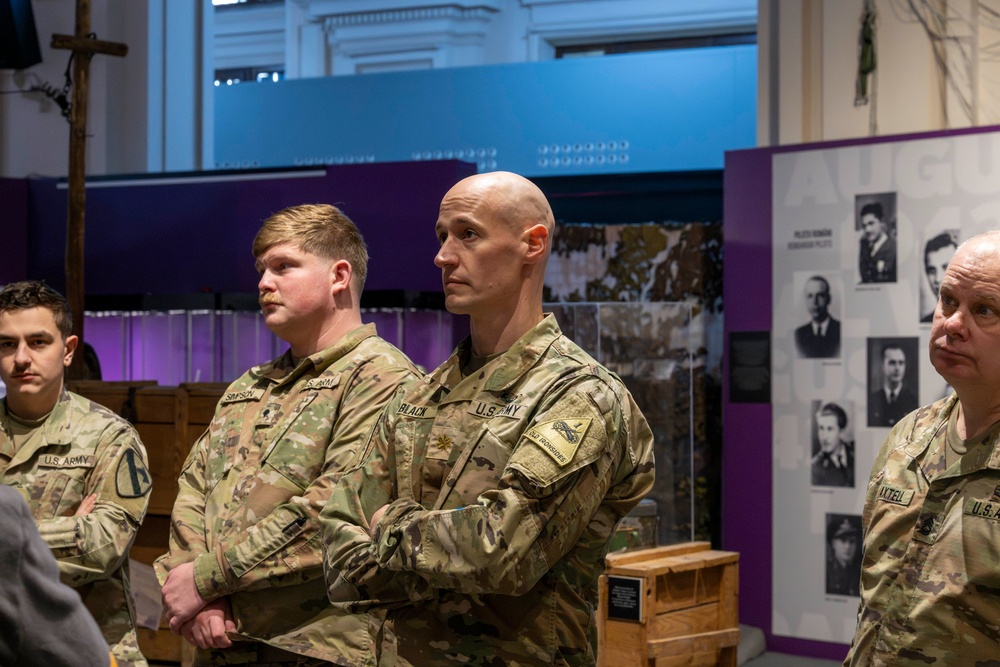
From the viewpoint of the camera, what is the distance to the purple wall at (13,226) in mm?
7242

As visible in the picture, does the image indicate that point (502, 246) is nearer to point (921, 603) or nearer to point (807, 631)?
point (921, 603)

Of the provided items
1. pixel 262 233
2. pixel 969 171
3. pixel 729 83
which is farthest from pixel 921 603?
pixel 729 83

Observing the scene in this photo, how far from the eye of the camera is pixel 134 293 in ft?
22.8

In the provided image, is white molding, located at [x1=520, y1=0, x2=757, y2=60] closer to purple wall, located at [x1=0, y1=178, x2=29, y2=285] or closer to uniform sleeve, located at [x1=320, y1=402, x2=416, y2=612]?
purple wall, located at [x1=0, y1=178, x2=29, y2=285]

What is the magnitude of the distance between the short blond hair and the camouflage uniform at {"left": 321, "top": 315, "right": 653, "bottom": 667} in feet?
2.42

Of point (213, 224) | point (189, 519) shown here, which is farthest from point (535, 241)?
point (213, 224)

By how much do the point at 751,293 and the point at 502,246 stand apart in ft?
13.3

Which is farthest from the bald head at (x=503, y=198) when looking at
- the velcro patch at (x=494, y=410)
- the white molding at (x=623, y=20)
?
the white molding at (x=623, y=20)

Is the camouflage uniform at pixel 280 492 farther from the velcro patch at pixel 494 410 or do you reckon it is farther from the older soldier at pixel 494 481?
the velcro patch at pixel 494 410

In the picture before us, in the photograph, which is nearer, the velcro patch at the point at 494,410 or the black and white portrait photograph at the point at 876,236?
the velcro patch at the point at 494,410

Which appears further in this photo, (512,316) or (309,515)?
(309,515)

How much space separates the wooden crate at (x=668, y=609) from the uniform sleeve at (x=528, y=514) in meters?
2.06

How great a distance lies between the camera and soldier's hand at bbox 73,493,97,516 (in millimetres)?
3090

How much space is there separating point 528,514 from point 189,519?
1.17 meters
